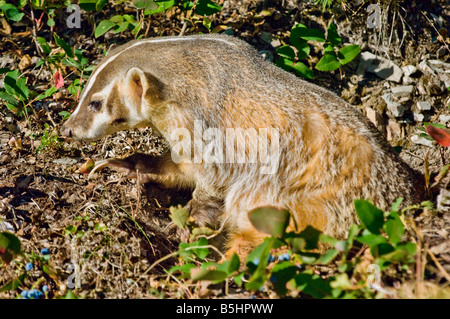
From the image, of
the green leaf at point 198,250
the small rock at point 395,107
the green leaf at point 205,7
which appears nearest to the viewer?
the green leaf at point 198,250

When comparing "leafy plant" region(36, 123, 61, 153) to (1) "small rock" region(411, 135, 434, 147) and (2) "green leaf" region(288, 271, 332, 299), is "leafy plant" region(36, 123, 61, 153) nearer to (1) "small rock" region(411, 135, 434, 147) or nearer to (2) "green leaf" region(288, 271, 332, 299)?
(2) "green leaf" region(288, 271, 332, 299)

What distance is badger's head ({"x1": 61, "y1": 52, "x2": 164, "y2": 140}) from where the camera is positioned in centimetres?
365

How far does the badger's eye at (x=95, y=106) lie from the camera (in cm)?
380

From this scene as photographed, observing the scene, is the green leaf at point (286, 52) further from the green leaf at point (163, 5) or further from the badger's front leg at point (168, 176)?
the badger's front leg at point (168, 176)

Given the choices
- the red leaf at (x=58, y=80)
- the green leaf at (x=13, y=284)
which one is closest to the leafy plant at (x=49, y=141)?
the red leaf at (x=58, y=80)

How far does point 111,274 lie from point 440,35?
13.7 ft

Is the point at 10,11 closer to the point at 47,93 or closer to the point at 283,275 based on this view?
the point at 47,93

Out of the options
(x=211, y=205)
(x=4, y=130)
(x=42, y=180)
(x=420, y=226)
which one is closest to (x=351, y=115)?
(x=420, y=226)

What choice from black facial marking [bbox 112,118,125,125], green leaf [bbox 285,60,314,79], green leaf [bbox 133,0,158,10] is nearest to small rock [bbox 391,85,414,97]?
green leaf [bbox 285,60,314,79]

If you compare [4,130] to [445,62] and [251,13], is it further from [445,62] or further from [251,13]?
[445,62]

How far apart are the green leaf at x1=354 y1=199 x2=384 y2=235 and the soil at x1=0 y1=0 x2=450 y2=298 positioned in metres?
0.47

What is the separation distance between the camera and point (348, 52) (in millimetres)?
4664

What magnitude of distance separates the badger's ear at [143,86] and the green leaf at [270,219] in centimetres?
150

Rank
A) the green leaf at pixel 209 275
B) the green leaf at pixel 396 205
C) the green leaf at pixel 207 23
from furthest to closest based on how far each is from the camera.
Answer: the green leaf at pixel 207 23
the green leaf at pixel 396 205
the green leaf at pixel 209 275
